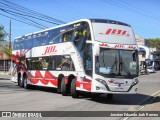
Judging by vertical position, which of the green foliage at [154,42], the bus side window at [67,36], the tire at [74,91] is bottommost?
the tire at [74,91]

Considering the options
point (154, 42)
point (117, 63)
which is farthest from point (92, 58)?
point (154, 42)

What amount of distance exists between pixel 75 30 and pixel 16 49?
10.3 metres

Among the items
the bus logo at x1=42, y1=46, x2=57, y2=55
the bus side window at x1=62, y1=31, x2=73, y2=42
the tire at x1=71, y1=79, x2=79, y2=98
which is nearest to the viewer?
the tire at x1=71, y1=79, x2=79, y2=98

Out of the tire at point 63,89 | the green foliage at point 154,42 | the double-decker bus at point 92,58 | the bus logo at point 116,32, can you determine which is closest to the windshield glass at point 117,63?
the double-decker bus at point 92,58

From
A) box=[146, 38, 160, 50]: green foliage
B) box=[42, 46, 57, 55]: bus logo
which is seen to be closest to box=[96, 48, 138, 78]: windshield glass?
box=[42, 46, 57, 55]: bus logo

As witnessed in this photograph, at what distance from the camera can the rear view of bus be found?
1591 centimetres

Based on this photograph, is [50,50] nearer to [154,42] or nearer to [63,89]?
[63,89]

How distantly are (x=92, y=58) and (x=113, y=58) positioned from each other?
93 cm

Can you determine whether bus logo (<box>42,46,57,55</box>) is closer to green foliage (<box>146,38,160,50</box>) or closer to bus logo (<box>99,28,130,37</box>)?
bus logo (<box>99,28,130,37</box>)

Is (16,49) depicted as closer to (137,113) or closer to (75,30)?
(75,30)

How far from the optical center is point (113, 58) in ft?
53.1

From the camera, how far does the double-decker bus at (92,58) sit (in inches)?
629

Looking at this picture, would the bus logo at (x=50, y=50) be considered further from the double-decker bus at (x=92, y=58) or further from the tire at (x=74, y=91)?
the tire at (x=74, y=91)

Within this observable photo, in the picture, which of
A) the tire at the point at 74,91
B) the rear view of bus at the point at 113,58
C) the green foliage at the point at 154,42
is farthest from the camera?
the green foliage at the point at 154,42
